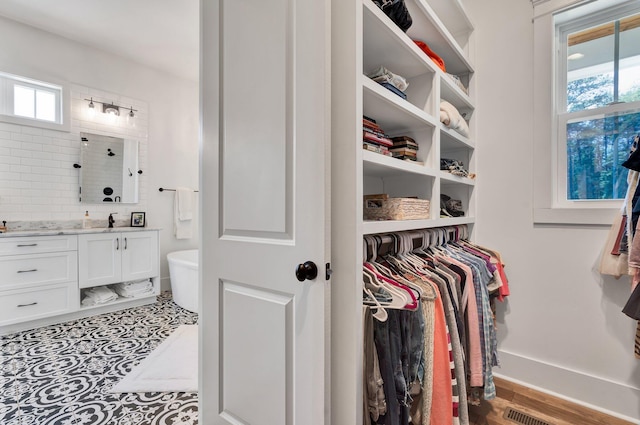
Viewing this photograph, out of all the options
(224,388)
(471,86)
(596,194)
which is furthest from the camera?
(471,86)

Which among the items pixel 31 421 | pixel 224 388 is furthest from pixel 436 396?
pixel 31 421

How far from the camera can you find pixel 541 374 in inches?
76.9

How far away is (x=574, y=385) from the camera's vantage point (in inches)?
72.4

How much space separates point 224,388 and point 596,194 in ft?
7.75

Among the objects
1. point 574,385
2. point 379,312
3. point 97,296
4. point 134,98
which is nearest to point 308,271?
point 379,312

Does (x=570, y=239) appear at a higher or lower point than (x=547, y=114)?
lower

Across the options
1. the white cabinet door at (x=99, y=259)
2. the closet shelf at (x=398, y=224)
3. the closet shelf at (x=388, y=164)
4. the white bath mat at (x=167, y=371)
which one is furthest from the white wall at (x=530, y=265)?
the white cabinet door at (x=99, y=259)

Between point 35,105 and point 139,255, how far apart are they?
6.16 feet

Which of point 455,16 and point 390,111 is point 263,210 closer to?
point 390,111

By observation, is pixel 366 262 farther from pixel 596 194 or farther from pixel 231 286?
pixel 596 194

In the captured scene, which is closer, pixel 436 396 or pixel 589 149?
pixel 436 396

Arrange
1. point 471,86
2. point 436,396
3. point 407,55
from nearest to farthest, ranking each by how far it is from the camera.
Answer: point 436,396
point 407,55
point 471,86

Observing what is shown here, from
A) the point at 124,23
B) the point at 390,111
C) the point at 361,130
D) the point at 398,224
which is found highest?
the point at 124,23

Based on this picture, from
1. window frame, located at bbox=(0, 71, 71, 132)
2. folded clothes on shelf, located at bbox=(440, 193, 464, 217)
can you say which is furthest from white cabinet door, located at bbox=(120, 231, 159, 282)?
folded clothes on shelf, located at bbox=(440, 193, 464, 217)
